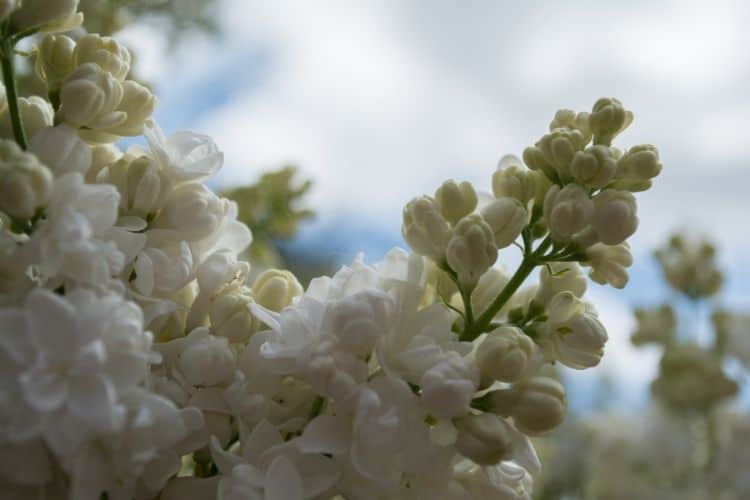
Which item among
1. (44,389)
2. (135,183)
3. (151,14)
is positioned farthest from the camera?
(151,14)

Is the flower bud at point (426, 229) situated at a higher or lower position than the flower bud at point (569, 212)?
lower

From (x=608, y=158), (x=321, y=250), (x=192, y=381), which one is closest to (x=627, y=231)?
(x=608, y=158)

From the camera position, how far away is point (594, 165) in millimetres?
499

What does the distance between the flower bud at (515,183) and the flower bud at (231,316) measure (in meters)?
0.16

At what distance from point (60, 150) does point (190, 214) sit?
3.0 inches

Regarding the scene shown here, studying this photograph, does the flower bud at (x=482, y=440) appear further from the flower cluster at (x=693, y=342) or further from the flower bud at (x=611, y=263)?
the flower cluster at (x=693, y=342)

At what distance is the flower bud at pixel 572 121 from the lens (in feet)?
1.80

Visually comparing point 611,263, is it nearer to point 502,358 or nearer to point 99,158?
point 502,358

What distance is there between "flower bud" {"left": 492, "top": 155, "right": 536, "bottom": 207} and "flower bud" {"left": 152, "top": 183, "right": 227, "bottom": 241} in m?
0.16

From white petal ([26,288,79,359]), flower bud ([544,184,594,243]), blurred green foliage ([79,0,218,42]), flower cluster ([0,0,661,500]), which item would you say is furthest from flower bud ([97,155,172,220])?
blurred green foliage ([79,0,218,42])

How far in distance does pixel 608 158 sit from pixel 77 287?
0.28 metres

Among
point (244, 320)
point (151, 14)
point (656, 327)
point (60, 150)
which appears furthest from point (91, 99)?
point (656, 327)

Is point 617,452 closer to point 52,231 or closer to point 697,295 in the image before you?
point 697,295

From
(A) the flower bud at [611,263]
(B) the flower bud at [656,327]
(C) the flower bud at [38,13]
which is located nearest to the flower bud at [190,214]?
(C) the flower bud at [38,13]
